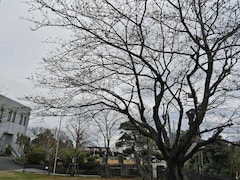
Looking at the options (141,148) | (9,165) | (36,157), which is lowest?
(9,165)

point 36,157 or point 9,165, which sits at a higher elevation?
point 36,157

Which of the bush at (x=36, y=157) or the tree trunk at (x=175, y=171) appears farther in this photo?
the bush at (x=36, y=157)

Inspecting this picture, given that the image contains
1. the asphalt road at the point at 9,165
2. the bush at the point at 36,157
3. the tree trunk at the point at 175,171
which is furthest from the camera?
the bush at the point at 36,157

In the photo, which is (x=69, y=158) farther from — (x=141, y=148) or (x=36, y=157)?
(x=141, y=148)

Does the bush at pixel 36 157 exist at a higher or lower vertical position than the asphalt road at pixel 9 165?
higher

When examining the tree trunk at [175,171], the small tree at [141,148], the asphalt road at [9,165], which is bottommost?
the asphalt road at [9,165]

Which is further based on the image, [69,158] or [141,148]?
[69,158]

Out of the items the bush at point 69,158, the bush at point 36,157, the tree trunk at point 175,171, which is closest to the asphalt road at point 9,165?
the bush at point 36,157

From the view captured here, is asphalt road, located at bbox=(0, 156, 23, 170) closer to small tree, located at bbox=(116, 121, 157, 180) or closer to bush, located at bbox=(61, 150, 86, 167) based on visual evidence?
bush, located at bbox=(61, 150, 86, 167)

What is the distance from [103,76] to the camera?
5020mm

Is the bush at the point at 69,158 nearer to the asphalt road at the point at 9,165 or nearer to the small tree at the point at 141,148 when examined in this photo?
the asphalt road at the point at 9,165

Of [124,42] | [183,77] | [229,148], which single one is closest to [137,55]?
[124,42]

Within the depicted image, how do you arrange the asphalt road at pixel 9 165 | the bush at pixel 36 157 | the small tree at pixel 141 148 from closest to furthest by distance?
the small tree at pixel 141 148 < the asphalt road at pixel 9 165 < the bush at pixel 36 157

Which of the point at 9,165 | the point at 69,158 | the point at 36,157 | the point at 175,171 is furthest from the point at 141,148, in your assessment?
the point at 9,165
